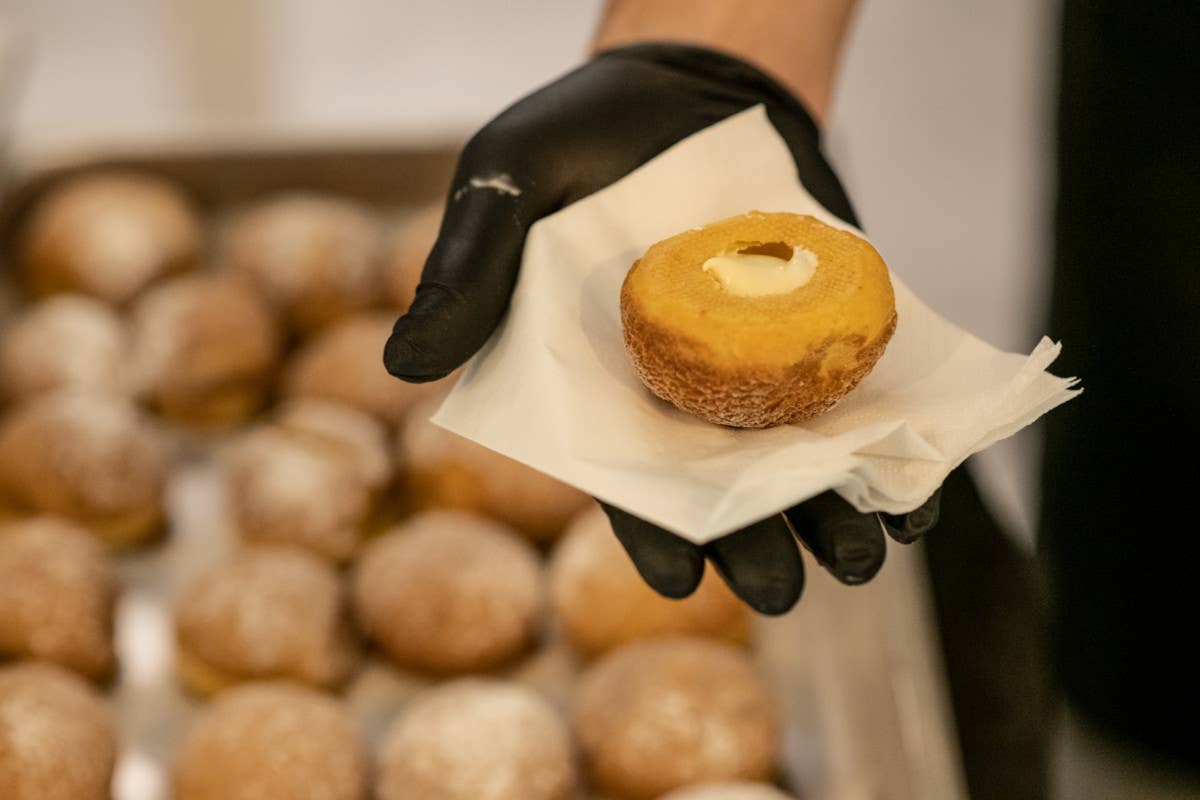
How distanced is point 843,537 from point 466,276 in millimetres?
366

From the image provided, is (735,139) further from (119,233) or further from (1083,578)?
(119,233)

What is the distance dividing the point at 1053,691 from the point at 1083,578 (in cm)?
32

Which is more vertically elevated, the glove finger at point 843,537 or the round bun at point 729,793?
the glove finger at point 843,537

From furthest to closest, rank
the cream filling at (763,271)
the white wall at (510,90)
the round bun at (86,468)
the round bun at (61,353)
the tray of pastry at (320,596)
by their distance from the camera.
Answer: the white wall at (510,90) < the round bun at (61,353) < the round bun at (86,468) < the tray of pastry at (320,596) < the cream filling at (763,271)

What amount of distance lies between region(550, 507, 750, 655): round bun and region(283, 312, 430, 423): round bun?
415 mm

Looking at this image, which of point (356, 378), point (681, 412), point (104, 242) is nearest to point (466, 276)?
point (681, 412)

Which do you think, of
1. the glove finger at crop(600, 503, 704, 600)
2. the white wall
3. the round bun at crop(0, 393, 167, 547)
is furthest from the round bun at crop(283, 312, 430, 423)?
the glove finger at crop(600, 503, 704, 600)

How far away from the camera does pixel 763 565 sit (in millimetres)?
904

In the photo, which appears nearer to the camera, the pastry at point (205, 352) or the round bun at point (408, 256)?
the pastry at point (205, 352)

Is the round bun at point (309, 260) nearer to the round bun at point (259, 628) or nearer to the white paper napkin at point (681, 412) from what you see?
the round bun at point (259, 628)

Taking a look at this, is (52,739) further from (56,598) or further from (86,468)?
(86,468)

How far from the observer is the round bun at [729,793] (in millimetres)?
1332

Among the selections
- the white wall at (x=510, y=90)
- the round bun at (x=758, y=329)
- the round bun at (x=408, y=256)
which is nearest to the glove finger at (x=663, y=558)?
the round bun at (x=758, y=329)

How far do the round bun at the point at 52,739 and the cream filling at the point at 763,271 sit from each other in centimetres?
86
